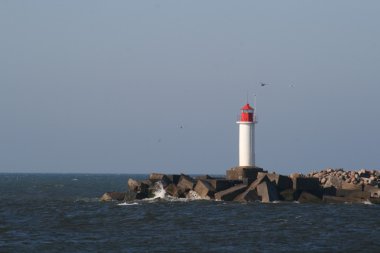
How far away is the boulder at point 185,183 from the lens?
3675 cm

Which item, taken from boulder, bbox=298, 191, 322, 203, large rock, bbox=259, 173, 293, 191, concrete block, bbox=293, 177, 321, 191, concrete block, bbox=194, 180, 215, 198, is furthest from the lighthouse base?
boulder, bbox=298, 191, 322, 203

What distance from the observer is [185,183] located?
37.0 metres

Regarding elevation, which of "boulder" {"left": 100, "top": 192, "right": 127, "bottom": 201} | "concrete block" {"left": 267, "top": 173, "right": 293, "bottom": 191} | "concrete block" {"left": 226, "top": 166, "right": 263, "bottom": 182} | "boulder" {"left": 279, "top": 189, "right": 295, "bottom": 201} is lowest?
"boulder" {"left": 100, "top": 192, "right": 127, "bottom": 201}

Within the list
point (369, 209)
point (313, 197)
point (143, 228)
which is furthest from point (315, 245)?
point (313, 197)

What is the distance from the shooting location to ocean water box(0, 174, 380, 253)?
2262cm

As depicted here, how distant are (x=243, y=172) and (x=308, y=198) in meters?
3.94

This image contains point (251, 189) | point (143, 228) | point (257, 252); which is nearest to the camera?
point (257, 252)

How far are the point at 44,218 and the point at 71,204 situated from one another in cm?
722

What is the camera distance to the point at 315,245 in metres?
22.6

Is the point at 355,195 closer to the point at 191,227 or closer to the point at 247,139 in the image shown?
the point at 247,139

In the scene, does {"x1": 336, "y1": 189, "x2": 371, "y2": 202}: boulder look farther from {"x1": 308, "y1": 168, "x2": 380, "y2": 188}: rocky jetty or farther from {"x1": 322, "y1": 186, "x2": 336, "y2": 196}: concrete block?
{"x1": 308, "y1": 168, "x2": 380, "y2": 188}: rocky jetty

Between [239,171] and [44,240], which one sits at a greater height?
[239,171]

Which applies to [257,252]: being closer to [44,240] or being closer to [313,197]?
[44,240]

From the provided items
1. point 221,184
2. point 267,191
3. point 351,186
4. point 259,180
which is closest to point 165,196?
point 221,184
